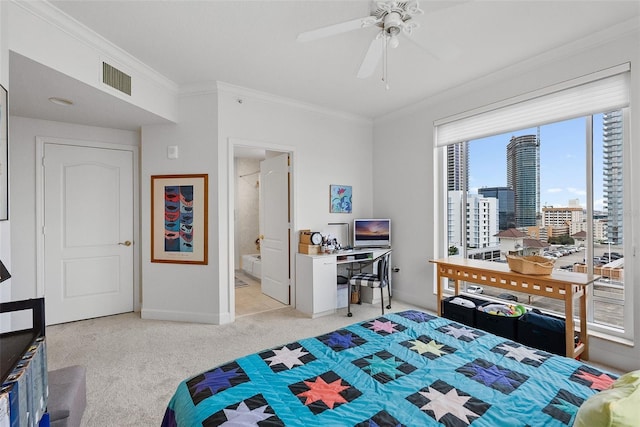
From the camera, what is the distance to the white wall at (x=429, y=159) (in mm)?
2453

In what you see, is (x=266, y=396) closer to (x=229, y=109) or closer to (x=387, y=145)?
(x=229, y=109)

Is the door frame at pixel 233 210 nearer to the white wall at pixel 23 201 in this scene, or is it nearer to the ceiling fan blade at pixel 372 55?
the ceiling fan blade at pixel 372 55

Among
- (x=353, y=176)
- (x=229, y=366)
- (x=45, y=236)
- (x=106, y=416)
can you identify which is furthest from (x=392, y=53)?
(x=45, y=236)

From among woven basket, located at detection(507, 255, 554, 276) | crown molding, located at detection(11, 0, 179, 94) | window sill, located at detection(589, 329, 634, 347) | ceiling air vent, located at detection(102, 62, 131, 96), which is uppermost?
crown molding, located at detection(11, 0, 179, 94)

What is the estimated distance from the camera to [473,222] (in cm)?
377

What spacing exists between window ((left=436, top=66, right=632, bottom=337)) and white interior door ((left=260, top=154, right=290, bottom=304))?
7.07 ft

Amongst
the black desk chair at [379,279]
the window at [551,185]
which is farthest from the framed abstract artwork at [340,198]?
the window at [551,185]

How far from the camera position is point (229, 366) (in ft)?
4.81

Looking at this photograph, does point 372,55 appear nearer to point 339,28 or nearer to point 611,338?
point 339,28

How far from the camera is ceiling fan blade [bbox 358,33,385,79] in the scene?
1.97 m

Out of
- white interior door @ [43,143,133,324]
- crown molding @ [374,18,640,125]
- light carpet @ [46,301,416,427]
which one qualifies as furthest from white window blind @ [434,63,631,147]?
white interior door @ [43,143,133,324]

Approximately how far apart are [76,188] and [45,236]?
63 centimetres

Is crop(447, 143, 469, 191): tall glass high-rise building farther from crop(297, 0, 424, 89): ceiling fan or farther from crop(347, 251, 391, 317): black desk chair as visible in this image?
crop(297, 0, 424, 89): ceiling fan

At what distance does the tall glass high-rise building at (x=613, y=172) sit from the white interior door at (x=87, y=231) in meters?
5.15
